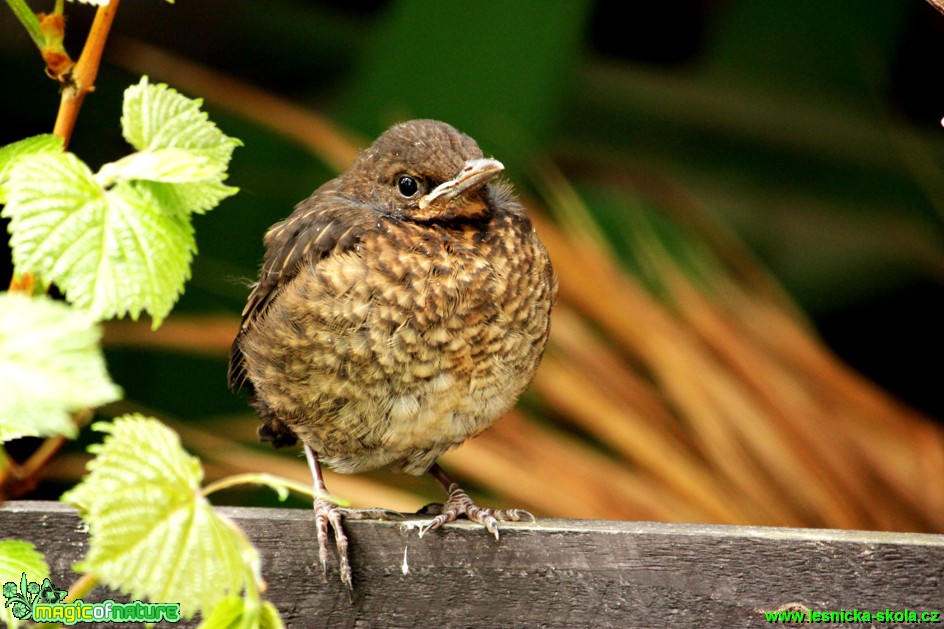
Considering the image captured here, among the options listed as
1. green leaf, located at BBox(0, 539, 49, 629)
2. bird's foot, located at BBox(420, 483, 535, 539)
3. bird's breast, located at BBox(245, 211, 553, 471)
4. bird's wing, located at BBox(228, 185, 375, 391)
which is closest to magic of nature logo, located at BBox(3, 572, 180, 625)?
green leaf, located at BBox(0, 539, 49, 629)

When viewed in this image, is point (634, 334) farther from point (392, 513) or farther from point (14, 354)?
point (14, 354)

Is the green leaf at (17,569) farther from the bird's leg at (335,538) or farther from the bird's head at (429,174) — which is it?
the bird's head at (429,174)

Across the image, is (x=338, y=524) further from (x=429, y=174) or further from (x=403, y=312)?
(x=429, y=174)

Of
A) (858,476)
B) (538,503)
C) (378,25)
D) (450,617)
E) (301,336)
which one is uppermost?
(378,25)

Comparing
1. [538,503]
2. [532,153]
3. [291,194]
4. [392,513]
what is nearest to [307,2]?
[291,194]

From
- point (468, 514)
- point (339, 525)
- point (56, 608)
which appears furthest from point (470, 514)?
point (56, 608)

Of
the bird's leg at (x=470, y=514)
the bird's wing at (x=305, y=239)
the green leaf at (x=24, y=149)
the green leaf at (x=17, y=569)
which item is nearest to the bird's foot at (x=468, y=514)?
the bird's leg at (x=470, y=514)

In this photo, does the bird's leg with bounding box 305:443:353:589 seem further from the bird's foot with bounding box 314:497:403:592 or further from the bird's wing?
the bird's wing
